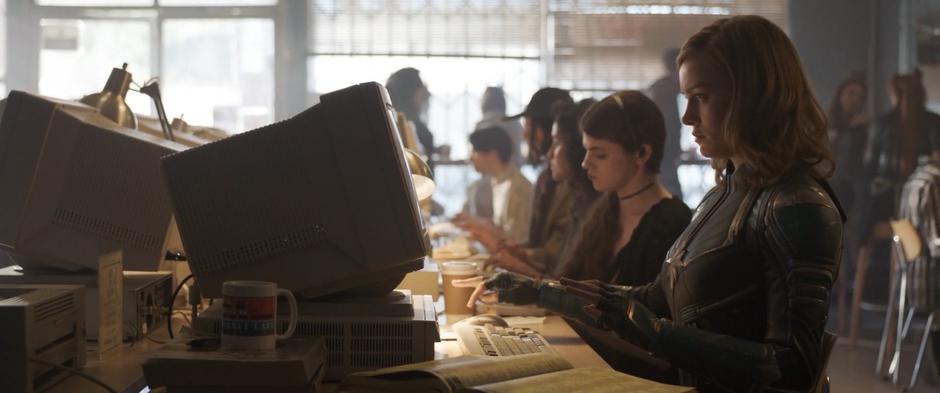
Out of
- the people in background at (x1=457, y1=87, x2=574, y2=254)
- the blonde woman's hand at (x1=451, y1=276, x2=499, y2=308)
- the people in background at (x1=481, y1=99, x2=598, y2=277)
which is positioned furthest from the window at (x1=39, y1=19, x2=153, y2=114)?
the blonde woman's hand at (x1=451, y1=276, x2=499, y2=308)

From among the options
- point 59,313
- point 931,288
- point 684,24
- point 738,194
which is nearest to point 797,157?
point 738,194

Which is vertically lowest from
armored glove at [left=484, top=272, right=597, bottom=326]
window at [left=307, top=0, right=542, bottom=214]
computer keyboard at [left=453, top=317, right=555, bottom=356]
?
computer keyboard at [left=453, top=317, right=555, bottom=356]

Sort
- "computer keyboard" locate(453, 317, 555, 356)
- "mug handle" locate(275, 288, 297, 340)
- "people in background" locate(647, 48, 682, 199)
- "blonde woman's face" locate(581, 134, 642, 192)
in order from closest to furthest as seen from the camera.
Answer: "mug handle" locate(275, 288, 297, 340), "computer keyboard" locate(453, 317, 555, 356), "blonde woman's face" locate(581, 134, 642, 192), "people in background" locate(647, 48, 682, 199)

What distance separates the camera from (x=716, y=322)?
64.3 inches

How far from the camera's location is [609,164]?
2844mm

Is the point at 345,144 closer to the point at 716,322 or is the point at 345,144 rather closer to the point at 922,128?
the point at 716,322

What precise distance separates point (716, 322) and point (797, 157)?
29 centimetres

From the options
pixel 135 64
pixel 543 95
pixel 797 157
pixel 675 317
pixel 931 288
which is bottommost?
pixel 931 288

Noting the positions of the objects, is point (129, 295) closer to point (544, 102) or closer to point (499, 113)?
point (544, 102)

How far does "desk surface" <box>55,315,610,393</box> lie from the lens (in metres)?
1.54

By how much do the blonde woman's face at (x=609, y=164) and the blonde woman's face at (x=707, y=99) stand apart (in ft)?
3.52

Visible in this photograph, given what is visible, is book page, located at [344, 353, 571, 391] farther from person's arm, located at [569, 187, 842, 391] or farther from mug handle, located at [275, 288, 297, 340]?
person's arm, located at [569, 187, 842, 391]

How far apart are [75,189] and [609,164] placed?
1.44 metres

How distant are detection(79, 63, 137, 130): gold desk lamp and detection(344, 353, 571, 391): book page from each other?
1.34 meters
